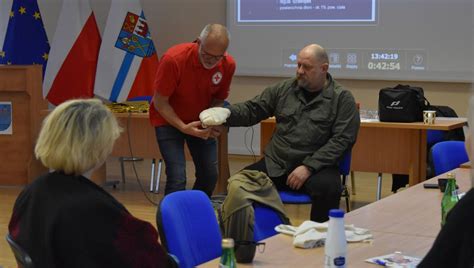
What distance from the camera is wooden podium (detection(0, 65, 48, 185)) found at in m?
7.41

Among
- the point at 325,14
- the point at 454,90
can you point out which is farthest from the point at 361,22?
the point at 454,90

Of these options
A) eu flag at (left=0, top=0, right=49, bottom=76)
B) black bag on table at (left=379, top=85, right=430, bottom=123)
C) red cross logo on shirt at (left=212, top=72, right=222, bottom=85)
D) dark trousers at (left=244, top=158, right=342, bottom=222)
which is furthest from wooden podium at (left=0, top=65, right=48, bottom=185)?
dark trousers at (left=244, top=158, right=342, bottom=222)

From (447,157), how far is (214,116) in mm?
1410

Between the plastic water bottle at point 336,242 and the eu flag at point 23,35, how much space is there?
655 cm

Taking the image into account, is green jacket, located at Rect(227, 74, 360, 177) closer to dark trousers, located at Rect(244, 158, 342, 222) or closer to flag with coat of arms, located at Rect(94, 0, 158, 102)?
dark trousers, located at Rect(244, 158, 342, 222)

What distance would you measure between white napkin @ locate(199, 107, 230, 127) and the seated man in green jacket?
0.21 ft

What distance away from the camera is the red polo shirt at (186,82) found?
507 centimetres

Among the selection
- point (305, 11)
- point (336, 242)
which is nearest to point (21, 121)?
point (305, 11)

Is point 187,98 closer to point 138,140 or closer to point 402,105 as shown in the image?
point 402,105

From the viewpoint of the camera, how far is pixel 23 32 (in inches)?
333

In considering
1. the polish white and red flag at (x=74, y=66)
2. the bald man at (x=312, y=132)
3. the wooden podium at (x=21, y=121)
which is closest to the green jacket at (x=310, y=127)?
the bald man at (x=312, y=132)

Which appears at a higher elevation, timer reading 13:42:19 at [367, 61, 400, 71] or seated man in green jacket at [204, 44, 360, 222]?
timer reading 13:42:19 at [367, 61, 400, 71]

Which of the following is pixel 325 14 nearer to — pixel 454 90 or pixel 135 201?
pixel 454 90

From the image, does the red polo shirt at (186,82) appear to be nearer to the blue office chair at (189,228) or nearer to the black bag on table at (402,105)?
the black bag on table at (402,105)
